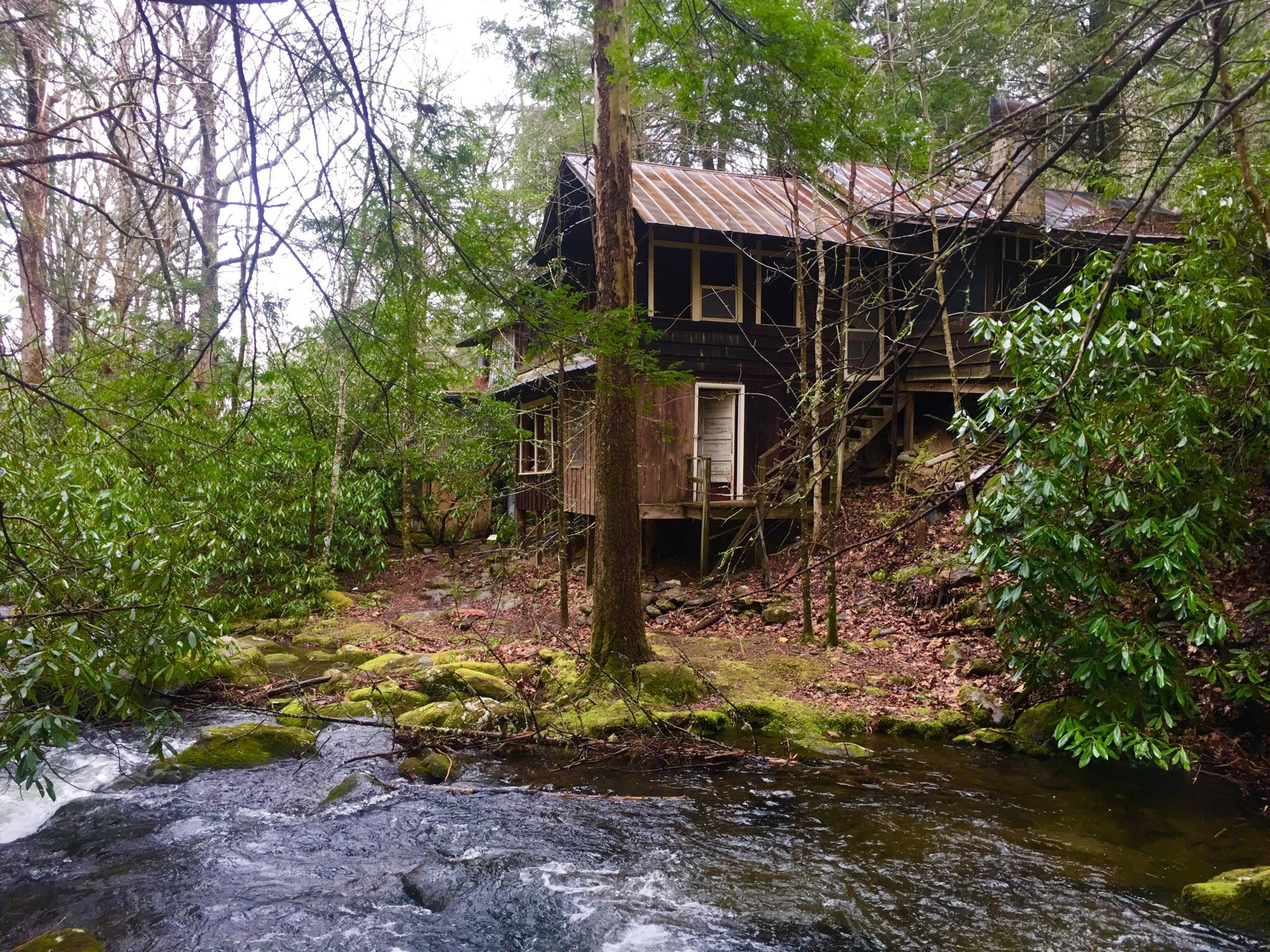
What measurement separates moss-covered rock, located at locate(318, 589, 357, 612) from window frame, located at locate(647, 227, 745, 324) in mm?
7530

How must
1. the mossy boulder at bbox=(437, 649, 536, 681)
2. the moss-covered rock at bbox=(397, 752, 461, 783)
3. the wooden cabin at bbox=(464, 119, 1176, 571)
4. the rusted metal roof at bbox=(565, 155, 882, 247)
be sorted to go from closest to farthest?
1. the moss-covered rock at bbox=(397, 752, 461, 783)
2. the mossy boulder at bbox=(437, 649, 536, 681)
3. the rusted metal roof at bbox=(565, 155, 882, 247)
4. the wooden cabin at bbox=(464, 119, 1176, 571)

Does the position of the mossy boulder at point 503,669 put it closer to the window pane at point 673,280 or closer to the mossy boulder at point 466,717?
the mossy boulder at point 466,717

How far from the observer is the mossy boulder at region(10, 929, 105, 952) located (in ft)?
13.6

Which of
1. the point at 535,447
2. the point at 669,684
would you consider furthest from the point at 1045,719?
the point at 535,447

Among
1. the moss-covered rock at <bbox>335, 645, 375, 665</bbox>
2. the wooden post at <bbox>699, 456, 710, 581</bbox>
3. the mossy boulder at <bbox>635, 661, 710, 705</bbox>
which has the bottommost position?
the moss-covered rock at <bbox>335, 645, 375, 665</bbox>

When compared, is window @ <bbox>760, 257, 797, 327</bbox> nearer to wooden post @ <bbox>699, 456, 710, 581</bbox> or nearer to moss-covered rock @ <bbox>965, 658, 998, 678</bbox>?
wooden post @ <bbox>699, 456, 710, 581</bbox>

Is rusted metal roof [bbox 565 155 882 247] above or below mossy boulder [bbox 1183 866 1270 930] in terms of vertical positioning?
above

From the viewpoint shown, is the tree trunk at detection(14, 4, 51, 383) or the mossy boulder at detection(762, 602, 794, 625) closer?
the tree trunk at detection(14, 4, 51, 383)

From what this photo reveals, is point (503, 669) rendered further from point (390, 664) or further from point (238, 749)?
point (238, 749)

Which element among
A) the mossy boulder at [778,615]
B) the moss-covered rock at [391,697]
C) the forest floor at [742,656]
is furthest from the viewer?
the mossy boulder at [778,615]

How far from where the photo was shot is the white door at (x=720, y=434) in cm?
1548

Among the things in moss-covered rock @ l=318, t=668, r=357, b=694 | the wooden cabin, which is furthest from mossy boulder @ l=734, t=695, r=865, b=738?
the wooden cabin

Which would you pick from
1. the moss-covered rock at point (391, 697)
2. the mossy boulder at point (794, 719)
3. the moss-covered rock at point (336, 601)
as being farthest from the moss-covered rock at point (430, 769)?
the moss-covered rock at point (336, 601)

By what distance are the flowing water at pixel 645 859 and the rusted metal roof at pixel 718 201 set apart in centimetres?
853
